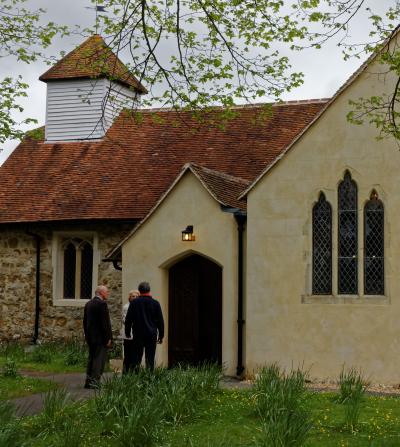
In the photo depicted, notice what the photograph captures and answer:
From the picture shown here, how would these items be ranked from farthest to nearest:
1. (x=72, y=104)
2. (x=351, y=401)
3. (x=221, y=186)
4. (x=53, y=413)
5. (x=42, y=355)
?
(x=72, y=104)
(x=42, y=355)
(x=221, y=186)
(x=351, y=401)
(x=53, y=413)

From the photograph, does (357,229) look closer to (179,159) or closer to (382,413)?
(382,413)

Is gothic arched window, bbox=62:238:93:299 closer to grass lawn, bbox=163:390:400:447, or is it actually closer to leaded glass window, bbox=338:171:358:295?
leaded glass window, bbox=338:171:358:295

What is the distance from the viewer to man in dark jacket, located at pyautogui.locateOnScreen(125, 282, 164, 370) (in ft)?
44.4

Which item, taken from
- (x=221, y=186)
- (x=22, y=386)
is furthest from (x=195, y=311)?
(x=22, y=386)

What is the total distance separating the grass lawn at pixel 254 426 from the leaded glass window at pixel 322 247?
4.10 metres

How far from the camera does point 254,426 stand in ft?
33.1

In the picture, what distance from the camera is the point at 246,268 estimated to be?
16.9 metres

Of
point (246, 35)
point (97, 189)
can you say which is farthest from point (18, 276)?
point (246, 35)

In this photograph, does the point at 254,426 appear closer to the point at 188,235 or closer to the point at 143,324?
the point at 143,324

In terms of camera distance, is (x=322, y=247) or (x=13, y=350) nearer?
(x=322, y=247)

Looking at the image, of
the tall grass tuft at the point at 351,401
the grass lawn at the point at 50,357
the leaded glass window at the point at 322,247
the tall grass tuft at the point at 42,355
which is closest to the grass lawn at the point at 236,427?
the tall grass tuft at the point at 351,401

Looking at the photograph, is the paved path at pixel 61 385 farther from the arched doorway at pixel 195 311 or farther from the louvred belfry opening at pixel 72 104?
the louvred belfry opening at pixel 72 104

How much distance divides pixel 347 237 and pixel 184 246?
3.64 meters

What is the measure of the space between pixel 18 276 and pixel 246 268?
27.8 feet
